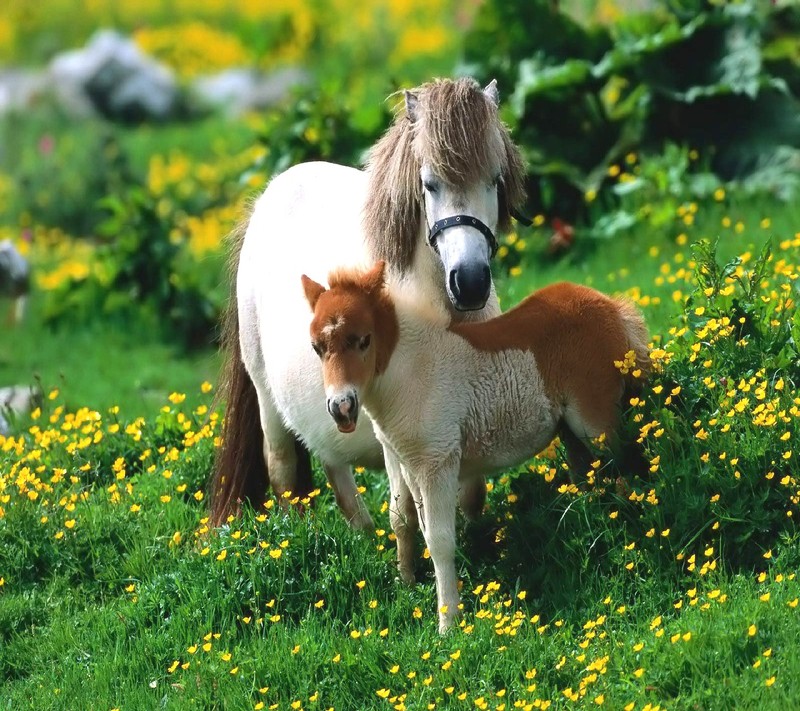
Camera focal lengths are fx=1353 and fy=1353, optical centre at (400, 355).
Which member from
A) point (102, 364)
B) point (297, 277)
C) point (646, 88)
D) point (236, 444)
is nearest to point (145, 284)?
point (102, 364)

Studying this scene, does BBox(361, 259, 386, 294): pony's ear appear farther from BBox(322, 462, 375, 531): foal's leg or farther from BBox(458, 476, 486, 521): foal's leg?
BBox(322, 462, 375, 531): foal's leg

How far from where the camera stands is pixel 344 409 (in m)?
4.88

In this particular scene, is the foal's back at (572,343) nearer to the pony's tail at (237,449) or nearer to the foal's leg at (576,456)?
the foal's leg at (576,456)

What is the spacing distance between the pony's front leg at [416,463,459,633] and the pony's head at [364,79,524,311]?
2.21 feet

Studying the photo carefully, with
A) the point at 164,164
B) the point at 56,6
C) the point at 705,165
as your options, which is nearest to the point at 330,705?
the point at 705,165

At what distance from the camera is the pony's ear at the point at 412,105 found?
573cm

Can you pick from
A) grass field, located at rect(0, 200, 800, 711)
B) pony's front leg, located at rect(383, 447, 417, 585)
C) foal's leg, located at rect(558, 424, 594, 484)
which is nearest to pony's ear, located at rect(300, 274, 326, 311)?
pony's front leg, located at rect(383, 447, 417, 585)

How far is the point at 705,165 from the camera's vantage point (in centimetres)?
948

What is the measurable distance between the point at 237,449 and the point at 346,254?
1451 millimetres

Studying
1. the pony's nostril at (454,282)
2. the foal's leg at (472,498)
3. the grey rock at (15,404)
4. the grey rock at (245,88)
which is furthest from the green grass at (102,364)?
the grey rock at (245,88)

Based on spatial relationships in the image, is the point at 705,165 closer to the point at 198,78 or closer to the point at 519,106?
the point at 519,106

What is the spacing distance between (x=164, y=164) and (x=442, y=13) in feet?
17.7

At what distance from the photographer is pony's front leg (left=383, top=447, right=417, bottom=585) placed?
18.9 feet

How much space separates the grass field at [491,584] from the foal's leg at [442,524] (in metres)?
0.14
